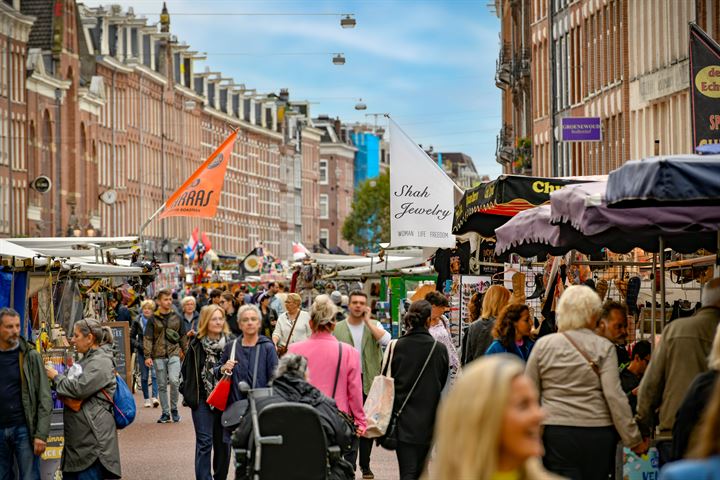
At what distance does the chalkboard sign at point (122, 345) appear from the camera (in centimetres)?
2423

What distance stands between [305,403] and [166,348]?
13.3 metres

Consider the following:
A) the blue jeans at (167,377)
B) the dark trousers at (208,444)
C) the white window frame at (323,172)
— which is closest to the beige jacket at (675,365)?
the dark trousers at (208,444)

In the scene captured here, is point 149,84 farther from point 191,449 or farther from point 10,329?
point 10,329

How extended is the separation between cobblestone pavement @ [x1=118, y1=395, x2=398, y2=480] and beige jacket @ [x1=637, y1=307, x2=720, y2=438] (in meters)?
6.61

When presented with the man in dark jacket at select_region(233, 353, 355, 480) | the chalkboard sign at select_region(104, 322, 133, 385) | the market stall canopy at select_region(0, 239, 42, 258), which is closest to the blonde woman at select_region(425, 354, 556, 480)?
the man in dark jacket at select_region(233, 353, 355, 480)

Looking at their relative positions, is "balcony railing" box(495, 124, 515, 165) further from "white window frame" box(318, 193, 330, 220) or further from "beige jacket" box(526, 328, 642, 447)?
"white window frame" box(318, 193, 330, 220)

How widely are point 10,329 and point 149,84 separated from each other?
306 ft

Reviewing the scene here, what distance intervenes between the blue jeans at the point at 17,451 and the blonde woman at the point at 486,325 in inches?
144

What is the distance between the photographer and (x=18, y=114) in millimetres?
73875

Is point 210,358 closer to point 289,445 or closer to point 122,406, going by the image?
point 122,406

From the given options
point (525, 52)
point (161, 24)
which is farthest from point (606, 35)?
point (161, 24)

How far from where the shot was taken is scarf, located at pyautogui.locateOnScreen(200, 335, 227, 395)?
14.5 m

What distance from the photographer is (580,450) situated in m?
9.78

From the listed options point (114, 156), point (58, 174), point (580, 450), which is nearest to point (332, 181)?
point (114, 156)
